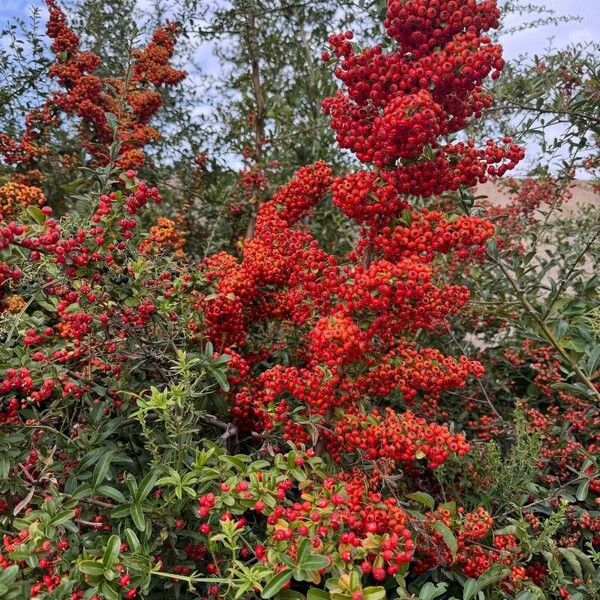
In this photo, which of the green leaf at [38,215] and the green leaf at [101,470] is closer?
the green leaf at [101,470]

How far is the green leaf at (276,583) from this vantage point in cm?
148

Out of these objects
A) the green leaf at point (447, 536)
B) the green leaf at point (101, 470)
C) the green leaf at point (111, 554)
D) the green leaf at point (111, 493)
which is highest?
the green leaf at point (447, 536)

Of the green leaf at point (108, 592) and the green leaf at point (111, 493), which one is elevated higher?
the green leaf at point (111, 493)

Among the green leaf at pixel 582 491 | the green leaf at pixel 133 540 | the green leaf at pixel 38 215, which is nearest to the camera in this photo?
the green leaf at pixel 133 540

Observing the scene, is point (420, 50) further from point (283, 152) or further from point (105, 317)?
point (283, 152)

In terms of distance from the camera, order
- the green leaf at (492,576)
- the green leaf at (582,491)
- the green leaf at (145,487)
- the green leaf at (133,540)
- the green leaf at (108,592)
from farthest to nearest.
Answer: the green leaf at (582,491), the green leaf at (492,576), the green leaf at (145,487), the green leaf at (133,540), the green leaf at (108,592)

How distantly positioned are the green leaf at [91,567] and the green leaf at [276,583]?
1.42 feet

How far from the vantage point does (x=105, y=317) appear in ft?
6.30

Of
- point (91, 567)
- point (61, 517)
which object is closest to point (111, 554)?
point (91, 567)

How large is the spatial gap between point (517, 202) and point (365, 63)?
2.87m

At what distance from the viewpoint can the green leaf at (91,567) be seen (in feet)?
4.87

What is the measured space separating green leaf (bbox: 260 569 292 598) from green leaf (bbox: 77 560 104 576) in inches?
17.0

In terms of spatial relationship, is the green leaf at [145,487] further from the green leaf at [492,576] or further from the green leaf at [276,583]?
the green leaf at [492,576]

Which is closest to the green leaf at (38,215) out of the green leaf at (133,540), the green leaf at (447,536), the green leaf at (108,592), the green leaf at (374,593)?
the green leaf at (133,540)
